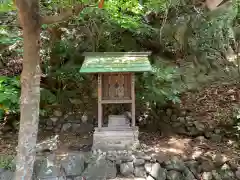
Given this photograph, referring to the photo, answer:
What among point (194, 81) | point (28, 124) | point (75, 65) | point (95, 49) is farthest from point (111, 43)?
point (28, 124)

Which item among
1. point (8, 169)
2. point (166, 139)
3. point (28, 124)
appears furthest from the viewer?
point (166, 139)

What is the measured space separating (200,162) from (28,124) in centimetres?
404

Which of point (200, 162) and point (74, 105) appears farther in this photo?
point (74, 105)

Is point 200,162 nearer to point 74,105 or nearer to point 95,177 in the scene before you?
point 95,177

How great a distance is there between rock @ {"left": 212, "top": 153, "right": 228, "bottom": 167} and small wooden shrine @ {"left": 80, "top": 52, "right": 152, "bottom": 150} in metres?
1.91

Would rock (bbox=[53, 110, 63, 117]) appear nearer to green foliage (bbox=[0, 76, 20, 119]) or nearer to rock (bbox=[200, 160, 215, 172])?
green foliage (bbox=[0, 76, 20, 119])

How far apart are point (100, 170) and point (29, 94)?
246cm

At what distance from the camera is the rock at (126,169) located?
18.6ft

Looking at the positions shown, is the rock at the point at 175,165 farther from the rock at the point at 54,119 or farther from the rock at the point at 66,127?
the rock at the point at 54,119

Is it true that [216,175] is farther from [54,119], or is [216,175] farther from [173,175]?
[54,119]

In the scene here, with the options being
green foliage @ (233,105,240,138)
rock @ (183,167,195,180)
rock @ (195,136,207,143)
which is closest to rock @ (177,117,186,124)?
rock @ (195,136,207,143)

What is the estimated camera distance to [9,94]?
5.97 metres

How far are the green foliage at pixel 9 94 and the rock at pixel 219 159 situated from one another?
4.79 metres

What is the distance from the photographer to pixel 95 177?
5.58m
